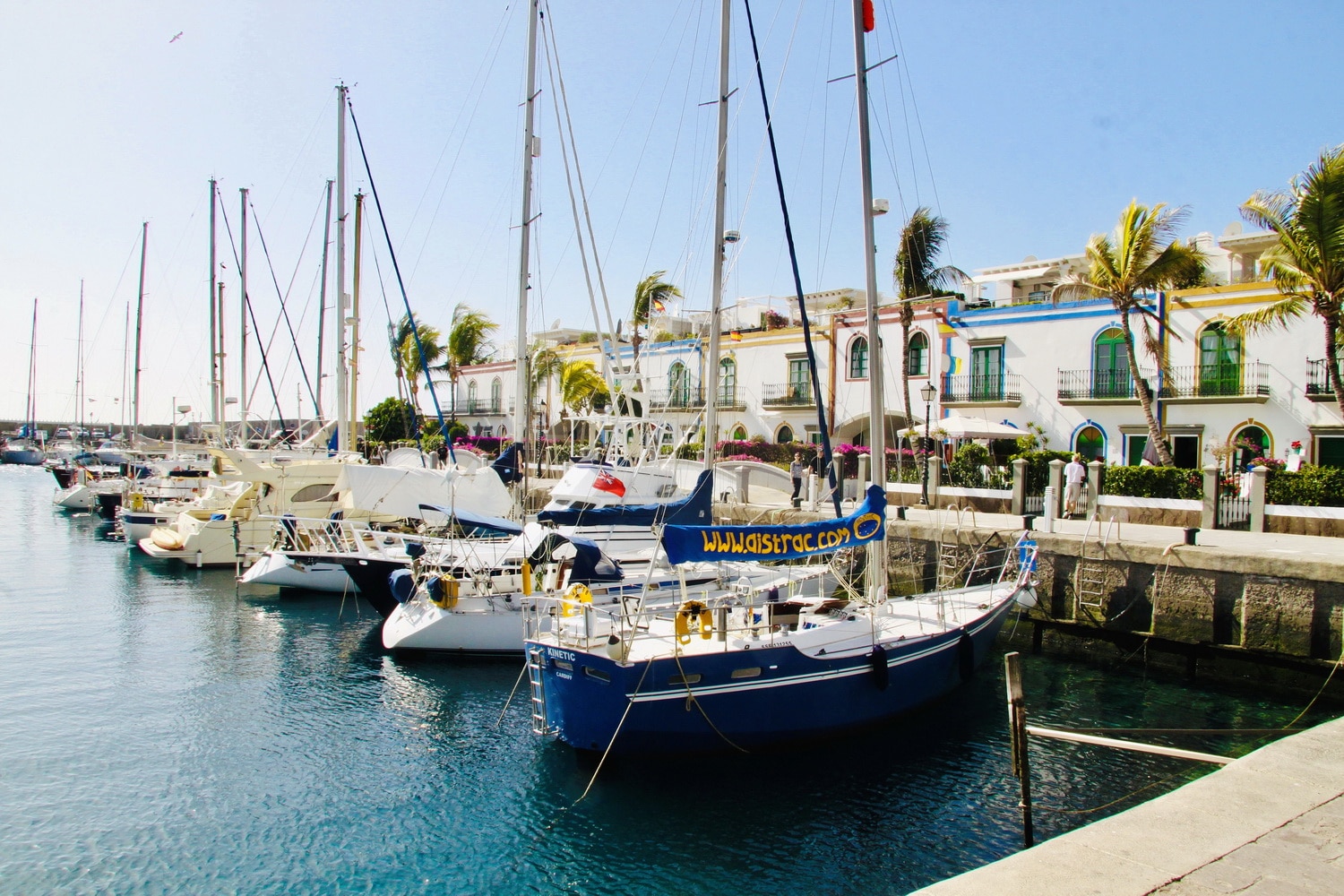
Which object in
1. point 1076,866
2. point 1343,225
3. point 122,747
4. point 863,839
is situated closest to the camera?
point 1076,866

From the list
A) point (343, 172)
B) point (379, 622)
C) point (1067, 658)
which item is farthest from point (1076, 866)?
point (343, 172)

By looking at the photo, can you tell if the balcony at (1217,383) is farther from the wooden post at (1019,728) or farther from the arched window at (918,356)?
the wooden post at (1019,728)

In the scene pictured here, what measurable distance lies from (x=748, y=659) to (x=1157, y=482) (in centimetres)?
1541

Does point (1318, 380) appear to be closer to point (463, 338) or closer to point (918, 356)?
point (918, 356)

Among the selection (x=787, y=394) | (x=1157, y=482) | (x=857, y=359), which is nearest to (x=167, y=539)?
(x=787, y=394)

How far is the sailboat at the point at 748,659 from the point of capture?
11.0 m

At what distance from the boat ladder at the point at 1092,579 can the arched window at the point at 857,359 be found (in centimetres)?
1764

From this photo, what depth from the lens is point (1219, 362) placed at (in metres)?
26.2

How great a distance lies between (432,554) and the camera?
18.3 meters

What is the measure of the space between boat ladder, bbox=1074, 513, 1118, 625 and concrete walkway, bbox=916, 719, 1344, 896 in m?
9.31

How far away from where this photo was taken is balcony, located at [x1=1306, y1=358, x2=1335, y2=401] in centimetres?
2412

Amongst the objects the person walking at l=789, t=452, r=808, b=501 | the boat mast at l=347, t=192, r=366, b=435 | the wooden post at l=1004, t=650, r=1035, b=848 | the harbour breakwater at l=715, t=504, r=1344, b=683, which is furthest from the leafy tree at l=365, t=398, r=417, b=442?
the wooden post at l=1004, t=650, r=1035, b=848

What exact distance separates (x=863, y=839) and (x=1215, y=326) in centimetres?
2348

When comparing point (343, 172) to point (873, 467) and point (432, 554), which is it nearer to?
point (432, 554)
